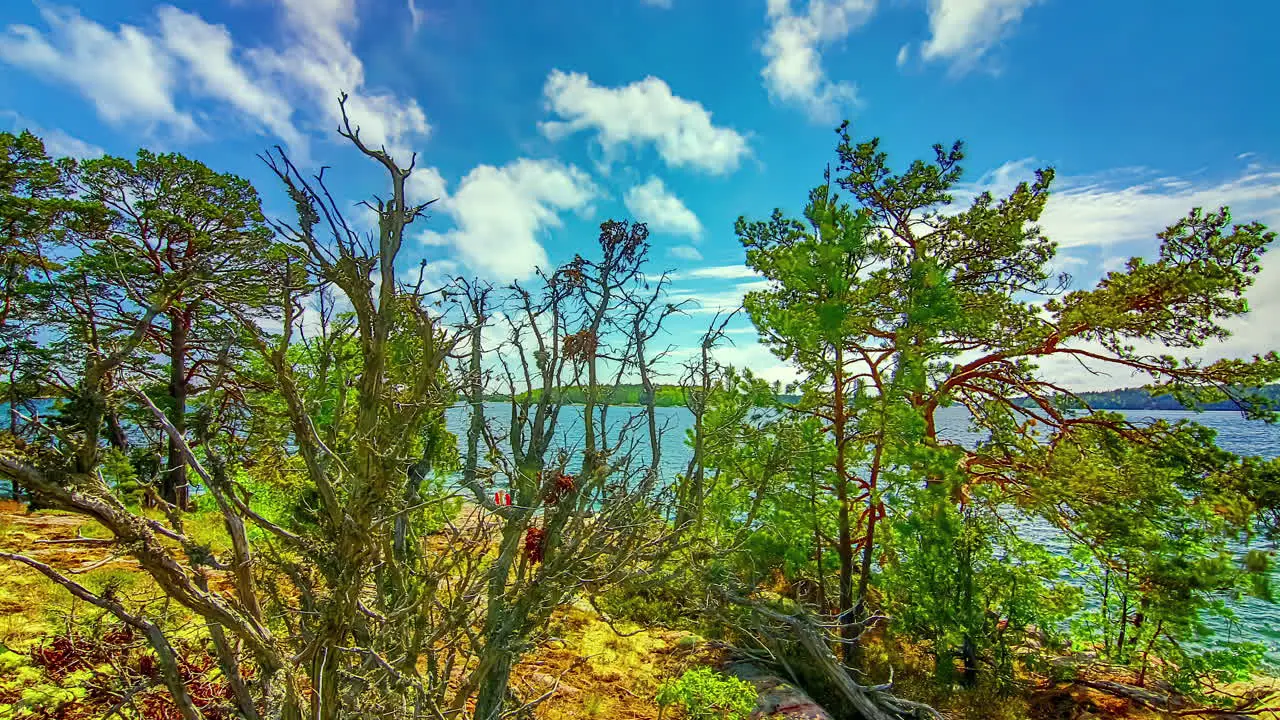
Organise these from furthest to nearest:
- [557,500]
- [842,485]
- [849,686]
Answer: [842,485] < [849,686] < [557,500]

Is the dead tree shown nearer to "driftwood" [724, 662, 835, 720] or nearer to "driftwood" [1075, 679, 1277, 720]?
"driftwood" [724, 662, 835, 720]

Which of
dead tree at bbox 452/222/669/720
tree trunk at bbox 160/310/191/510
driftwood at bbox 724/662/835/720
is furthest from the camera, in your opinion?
tree trunk at bbox 160/310/191/510

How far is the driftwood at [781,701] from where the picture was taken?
6520mm

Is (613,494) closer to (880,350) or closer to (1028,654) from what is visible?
(880,350)

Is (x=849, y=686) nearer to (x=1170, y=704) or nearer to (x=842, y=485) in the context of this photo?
(x=842, y=485)

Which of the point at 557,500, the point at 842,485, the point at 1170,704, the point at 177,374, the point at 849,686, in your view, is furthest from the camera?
the point at 177,374

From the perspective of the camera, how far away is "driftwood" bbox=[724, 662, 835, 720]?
652 cm

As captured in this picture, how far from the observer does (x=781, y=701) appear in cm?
685

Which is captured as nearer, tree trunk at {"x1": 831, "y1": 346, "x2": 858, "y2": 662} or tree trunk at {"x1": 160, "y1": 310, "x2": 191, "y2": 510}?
tree trunk at {"x1": 831, "y1": 346, "x2": 858, "y2": 662}

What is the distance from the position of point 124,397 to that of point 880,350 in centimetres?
860

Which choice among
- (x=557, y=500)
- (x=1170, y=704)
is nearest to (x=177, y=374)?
(x=557, y=500)

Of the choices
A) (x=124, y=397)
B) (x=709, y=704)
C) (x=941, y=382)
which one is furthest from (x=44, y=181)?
(x=941, y=382)

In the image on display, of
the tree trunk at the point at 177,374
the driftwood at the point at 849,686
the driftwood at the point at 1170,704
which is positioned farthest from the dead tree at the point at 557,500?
the tree trunk at the point at 177,374

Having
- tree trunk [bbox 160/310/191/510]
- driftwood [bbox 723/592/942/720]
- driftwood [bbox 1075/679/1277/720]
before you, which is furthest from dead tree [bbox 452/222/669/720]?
tree trunk [bbox 160/310/191/510]
